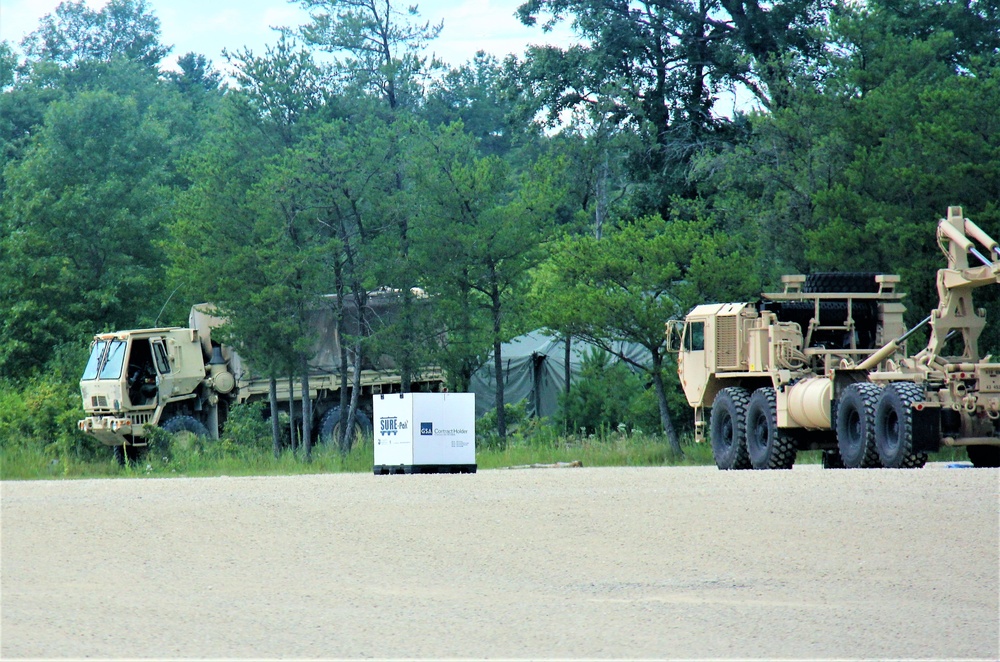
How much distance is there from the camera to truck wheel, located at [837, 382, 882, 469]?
71.3 feet

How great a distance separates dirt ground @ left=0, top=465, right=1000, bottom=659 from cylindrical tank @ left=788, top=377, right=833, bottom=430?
15.9ft

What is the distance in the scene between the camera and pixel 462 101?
85562mm

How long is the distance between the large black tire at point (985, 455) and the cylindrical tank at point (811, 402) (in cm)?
235

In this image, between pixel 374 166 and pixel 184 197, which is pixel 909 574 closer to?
pixel 374 166

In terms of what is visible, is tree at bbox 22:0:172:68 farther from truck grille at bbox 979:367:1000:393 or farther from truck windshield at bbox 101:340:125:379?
truck grille at bbox 979:367:1000:393

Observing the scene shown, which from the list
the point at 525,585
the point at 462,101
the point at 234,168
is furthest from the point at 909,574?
the point at 462,101

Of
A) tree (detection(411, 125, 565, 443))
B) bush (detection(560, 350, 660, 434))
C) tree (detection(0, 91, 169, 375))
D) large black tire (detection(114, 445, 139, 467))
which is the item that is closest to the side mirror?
tree (detection(411, 125, 565, 443))

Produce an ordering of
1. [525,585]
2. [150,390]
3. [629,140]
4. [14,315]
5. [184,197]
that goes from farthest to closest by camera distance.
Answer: [629,140]
[14,315]
[184,197]
[150,390]
[525,585]

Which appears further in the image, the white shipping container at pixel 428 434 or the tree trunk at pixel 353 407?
the tree trunk at pixel 353 407

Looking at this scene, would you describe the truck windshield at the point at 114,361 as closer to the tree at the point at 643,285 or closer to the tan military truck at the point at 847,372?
the tree at the point at 643,285

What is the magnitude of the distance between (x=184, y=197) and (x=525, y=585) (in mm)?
28918

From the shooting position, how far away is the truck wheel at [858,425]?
856 inches

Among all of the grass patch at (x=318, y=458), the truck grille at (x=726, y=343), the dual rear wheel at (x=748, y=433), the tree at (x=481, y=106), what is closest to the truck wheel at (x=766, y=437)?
the dual rear wheel at (x=748, y=433)

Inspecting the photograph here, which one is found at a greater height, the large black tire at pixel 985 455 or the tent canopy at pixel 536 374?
the tent canopy at pixel 536 374
